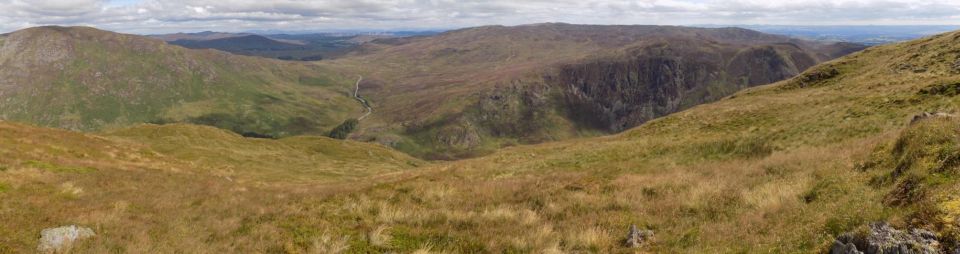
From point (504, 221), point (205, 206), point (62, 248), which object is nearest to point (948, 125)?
point (504, 221)

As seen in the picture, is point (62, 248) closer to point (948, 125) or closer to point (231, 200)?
point (231, 200)

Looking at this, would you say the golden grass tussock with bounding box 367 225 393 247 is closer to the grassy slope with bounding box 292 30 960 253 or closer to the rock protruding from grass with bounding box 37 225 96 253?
the grassy slope with bounding box 292 30 960 253

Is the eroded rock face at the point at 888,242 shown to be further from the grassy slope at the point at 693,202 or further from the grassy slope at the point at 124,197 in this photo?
the grassy slope at the point at 124,197

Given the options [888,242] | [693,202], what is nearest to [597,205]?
[693,202]

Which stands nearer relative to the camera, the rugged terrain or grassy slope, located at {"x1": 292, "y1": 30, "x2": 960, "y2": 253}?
the rugged terrain

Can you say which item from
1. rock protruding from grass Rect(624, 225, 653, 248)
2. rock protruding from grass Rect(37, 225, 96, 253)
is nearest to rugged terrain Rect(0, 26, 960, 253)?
rock protruding from grass Rect(624, 225, 653, 248)
